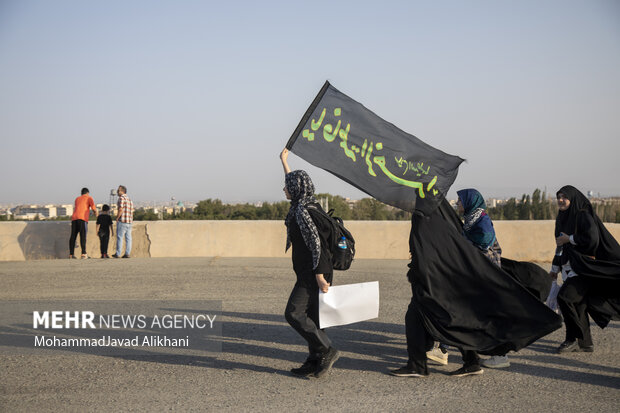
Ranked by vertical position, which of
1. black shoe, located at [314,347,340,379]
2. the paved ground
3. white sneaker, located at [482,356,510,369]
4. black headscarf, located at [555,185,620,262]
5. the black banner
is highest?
the black banner

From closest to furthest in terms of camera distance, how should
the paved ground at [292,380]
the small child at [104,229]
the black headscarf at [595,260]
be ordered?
the paved ground at [292,380] < the black headscarf at [595,260] < the small child at [104,229]

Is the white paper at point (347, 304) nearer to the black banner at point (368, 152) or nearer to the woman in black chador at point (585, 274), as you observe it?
the black banner at point (368, 152)

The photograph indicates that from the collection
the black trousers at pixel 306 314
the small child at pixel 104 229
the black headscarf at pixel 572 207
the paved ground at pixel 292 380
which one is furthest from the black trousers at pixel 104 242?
the black headscarf at pixel 572 207

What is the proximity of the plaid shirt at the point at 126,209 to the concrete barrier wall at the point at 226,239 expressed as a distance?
2.04ft

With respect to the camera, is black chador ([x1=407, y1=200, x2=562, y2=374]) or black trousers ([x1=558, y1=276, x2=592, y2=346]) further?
black trousers ([x1=558, y1=276, x2=592, y2=346])

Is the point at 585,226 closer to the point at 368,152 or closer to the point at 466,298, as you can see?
the point at 466,298

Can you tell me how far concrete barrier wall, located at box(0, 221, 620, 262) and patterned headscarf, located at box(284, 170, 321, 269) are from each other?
9059 millimetres

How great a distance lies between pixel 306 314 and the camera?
5660 mm

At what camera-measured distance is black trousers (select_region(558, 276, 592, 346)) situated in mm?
6535

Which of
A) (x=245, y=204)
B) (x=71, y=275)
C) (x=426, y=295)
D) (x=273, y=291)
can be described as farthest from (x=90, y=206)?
(x=245, y=204)

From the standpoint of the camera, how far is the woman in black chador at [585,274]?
6.45m

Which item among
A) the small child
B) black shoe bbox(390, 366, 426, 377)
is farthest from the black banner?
the small child

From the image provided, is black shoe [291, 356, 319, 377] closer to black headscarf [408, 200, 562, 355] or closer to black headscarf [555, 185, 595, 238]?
black headscarf [408, 200, 562, 355]

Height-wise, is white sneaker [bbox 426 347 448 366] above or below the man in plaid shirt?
below
